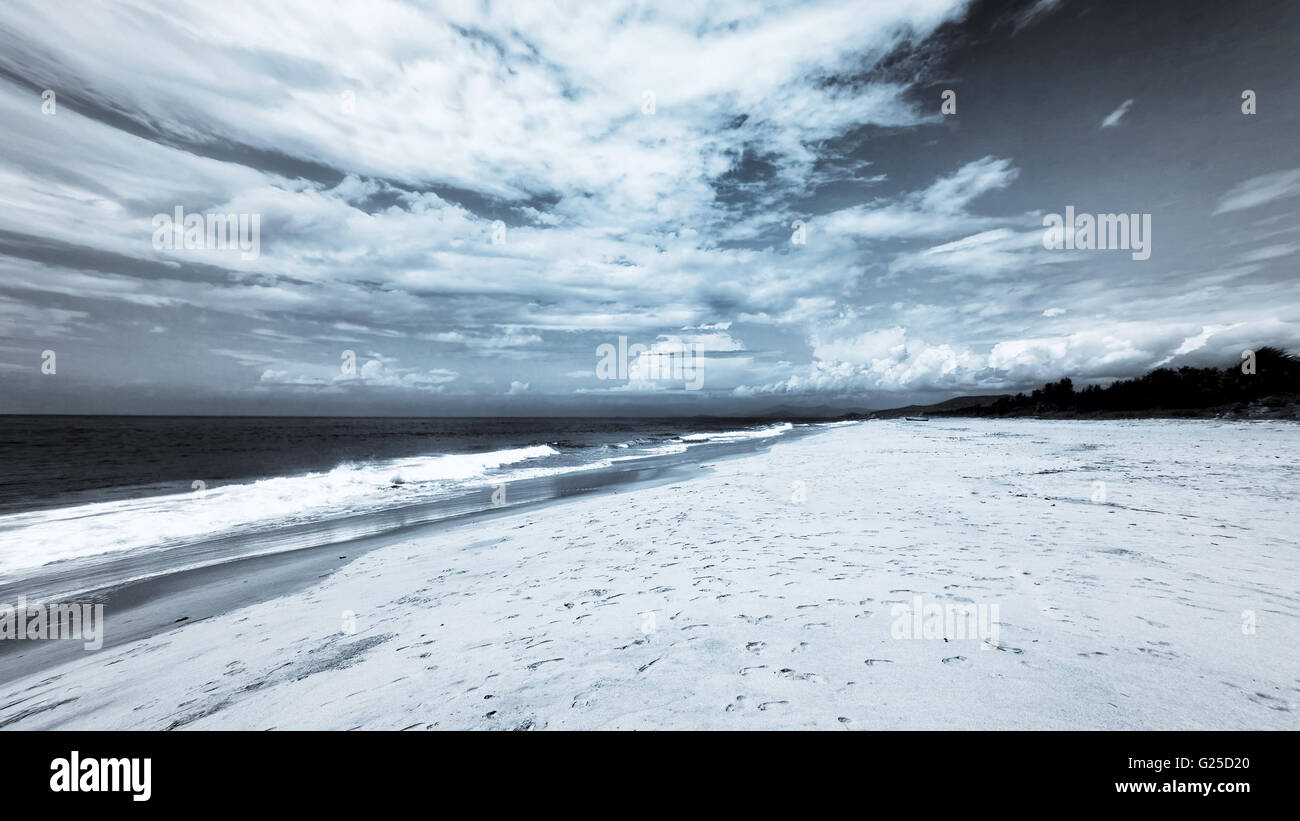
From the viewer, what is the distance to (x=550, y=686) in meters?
4.08

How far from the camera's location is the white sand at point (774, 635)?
3.50 m

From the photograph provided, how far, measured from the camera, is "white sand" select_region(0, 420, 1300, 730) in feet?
11.5

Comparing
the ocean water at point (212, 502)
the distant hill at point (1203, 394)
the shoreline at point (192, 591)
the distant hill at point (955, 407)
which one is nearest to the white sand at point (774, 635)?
the shoreline at point (192, 591)

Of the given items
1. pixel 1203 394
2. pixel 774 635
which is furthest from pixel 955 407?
pixel 774 635

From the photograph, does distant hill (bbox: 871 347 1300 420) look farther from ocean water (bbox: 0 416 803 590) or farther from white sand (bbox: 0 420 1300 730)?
ocean water (bbox: 0 416 803 590)

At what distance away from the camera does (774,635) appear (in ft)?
15.6

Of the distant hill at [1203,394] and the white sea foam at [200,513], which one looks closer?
the white sea foam at [200,513]

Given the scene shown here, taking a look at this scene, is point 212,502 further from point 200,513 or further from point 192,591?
point 192,591

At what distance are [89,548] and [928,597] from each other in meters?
20.3

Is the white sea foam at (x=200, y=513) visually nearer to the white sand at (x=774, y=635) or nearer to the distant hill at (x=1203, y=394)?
the white sand at (x=774, y=635)

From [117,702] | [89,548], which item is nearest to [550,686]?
[117,702]

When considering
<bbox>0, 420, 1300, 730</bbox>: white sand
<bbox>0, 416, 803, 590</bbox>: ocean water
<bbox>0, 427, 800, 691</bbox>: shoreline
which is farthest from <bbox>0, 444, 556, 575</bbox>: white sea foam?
<bbox>0, 420, 1300, 730</bbox>: white sand
